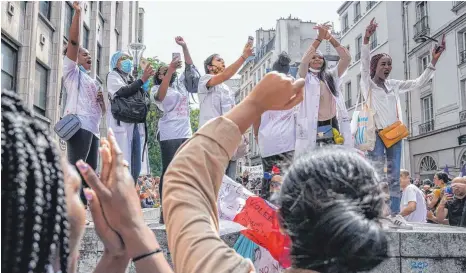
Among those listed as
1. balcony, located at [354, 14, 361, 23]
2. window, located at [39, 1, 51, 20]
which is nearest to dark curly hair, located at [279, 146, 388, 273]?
window, located at [39, 1, 51, 20]

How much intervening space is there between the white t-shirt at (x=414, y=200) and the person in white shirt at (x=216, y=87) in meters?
3.10

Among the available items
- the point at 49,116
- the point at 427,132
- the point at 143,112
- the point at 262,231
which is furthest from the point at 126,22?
the point at 262,231

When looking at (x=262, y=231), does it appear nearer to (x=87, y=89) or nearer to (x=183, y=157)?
(x=183, y=157)

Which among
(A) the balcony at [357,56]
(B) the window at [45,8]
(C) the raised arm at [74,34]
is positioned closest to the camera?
(C) the raised arm at [74,34]

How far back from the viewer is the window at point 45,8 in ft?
47.4

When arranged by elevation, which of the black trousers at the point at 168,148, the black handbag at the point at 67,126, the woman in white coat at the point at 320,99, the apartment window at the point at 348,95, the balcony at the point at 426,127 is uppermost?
the apartment window at the point at 348,95

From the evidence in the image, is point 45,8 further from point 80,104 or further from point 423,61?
point 423,61

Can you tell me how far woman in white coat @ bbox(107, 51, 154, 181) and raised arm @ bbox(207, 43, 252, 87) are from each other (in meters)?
0.60

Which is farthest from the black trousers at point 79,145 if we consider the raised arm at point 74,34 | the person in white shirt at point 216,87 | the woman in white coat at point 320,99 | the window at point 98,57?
the window at point 98,57

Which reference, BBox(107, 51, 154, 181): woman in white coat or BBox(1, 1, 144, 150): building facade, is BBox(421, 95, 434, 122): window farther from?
BBox(107, 51, 154, 181): woman in white coat

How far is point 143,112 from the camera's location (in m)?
4.91

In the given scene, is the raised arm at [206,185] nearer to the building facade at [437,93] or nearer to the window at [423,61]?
the building facade at [437,93]

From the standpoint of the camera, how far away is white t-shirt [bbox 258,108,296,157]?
4.79m

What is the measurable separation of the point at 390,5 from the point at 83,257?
1047 inches
